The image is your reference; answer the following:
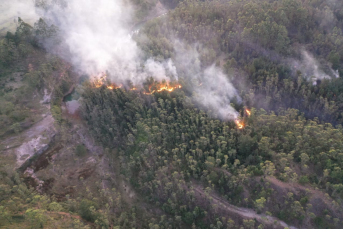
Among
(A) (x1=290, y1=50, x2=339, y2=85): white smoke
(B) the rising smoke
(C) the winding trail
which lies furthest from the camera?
(A) (x1=290, y1=50, x2=339, y2=85): white smoke

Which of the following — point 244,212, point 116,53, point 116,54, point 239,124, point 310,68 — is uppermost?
point 310,68

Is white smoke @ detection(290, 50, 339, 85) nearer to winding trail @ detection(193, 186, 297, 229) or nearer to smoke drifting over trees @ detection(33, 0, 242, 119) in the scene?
smoke drifting over trees @ detection(33, 0, 242, 119)

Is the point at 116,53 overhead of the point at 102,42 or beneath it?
beneath

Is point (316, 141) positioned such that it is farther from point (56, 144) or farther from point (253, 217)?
point (56, 144)

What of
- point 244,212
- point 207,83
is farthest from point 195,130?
point 207,83

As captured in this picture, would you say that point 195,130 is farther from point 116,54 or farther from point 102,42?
point 102,42

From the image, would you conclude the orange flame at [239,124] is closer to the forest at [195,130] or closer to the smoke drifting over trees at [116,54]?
the forest at [195,130]

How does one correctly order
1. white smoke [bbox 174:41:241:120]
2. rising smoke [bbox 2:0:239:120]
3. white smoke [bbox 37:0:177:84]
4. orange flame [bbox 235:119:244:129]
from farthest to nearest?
white smoke [bbox 37:0:177:84]
rising smoke [bbox 2:0:239:120]
white smoke [bbox 174:41:241:120]
orange flame [bbox 235:119:244:129]

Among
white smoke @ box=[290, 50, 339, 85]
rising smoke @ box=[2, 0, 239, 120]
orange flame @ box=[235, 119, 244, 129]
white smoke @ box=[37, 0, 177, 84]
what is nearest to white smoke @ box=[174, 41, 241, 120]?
rising smoke @ box=[2, 0, 239, 120]

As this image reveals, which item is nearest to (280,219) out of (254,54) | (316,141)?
(316,141)
